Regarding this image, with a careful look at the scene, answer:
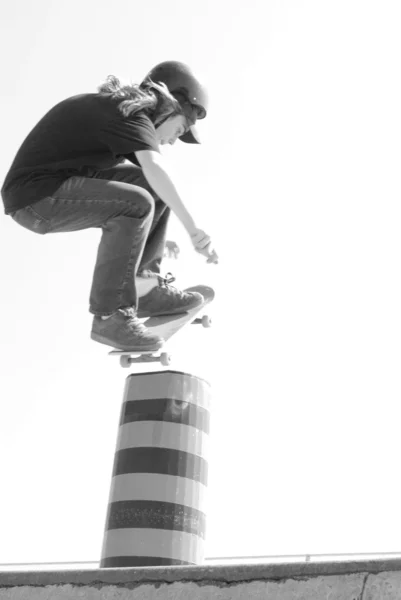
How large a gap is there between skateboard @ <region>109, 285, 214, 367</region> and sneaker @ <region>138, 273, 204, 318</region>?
0.03m

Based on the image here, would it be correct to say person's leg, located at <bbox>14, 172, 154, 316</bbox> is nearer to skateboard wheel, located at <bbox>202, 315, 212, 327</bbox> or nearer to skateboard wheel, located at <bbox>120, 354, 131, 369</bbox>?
skateboard wheel, located at <bbox>120, 354, 131, 369</bbox>

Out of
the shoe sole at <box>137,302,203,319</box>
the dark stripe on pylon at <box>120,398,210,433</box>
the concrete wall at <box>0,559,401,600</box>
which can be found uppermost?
the shoe sole at <box>137,302,203,319</box>

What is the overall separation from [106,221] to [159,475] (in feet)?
4.72

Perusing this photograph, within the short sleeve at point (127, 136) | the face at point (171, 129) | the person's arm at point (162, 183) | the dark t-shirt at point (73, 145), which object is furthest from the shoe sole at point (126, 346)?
the face at point (171, 129)

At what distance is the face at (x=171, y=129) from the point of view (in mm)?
4574

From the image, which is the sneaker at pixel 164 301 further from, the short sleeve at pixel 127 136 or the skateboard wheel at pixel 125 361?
the short sleeve at pixel 127 136

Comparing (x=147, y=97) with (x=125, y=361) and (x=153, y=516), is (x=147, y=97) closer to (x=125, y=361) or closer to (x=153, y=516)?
(x=125, y=361)

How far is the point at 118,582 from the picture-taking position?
2.71m

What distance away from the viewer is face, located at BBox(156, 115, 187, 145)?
4.57 metres

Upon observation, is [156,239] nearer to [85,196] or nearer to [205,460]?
[85,196]

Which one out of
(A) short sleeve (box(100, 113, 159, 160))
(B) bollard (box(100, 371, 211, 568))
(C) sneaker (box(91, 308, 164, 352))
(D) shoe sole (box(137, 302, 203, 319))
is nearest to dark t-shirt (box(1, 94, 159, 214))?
(A) short sleeve (box(100, 113, 159, 160))

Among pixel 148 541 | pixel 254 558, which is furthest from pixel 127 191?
pixel 254 558

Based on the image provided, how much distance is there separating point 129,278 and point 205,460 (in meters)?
1.12

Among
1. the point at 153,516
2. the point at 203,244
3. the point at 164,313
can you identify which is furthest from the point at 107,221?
the point at 153,516
